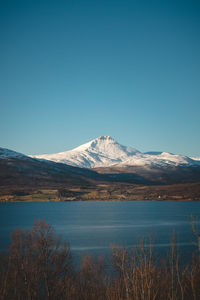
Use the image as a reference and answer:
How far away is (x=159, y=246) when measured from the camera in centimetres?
5741

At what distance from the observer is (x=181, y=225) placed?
9250 centimetres

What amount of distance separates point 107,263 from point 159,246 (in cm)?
1820

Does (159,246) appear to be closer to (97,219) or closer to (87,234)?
(87,234)

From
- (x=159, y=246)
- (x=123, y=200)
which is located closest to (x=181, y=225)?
(x=159, y=246)

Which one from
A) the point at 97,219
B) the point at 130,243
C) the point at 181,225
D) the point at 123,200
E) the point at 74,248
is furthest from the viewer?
the point at 123,200

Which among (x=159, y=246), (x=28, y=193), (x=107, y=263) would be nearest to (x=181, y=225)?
(x=159, y=246)

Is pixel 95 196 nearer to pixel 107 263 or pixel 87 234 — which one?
pixel 87 234

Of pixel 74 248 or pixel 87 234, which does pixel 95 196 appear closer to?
pixel 87 234

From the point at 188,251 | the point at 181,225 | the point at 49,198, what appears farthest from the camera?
the point at 49,198

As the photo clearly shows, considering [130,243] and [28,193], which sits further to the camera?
[28,193]

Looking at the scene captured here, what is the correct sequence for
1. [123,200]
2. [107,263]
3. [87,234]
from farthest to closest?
[123,200] < [87,234] < [107,263]

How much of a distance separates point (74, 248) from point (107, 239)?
534 inches

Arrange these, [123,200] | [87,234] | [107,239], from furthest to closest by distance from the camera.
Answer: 1. [123,200]
2. [87,234]
3. [107,239]

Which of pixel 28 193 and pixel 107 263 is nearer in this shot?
pixel 107 263
